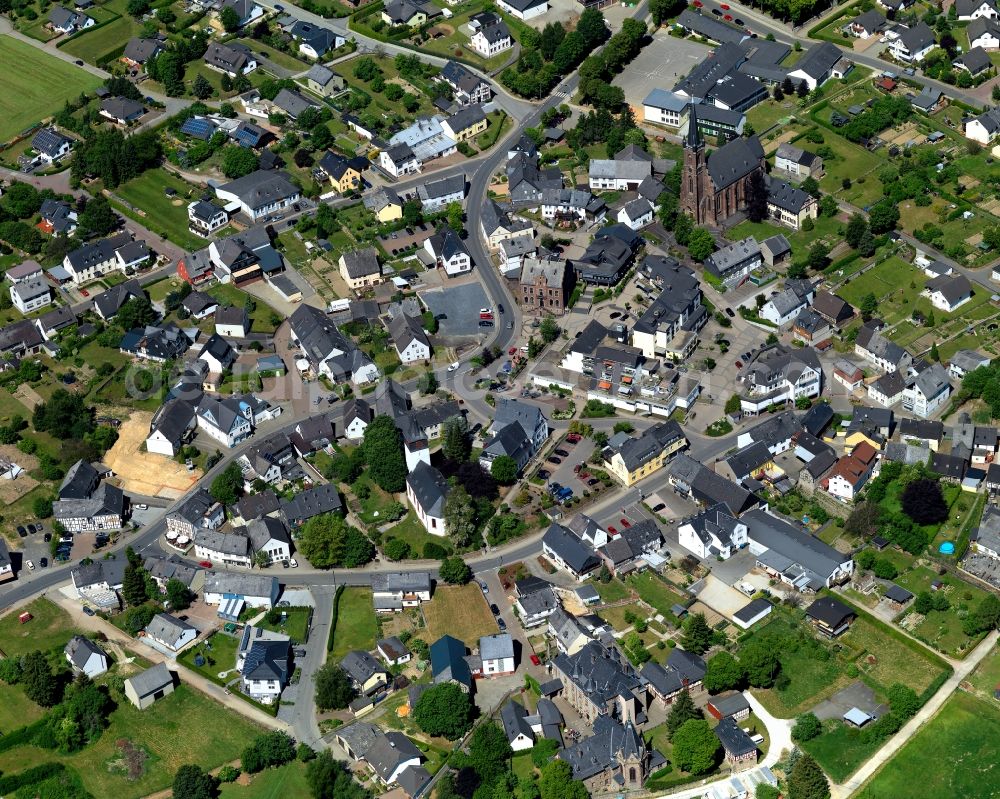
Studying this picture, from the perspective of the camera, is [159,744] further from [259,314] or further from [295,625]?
[259,314]

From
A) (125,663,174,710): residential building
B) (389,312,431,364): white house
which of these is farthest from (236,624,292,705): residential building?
(389,312,431,364): white house

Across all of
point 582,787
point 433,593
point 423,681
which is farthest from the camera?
point 433,593

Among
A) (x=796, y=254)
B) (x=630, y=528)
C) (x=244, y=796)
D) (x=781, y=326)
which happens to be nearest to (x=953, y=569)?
(x=630, y=528)

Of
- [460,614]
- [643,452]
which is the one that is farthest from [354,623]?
[643,452]

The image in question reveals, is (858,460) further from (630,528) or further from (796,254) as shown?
(796,254)

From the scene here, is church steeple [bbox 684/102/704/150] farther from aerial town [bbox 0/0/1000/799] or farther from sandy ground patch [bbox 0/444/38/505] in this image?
sandy ground patch [bbox 0/444/38/505]

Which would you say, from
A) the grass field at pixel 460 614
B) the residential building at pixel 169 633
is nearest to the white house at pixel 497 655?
the grass field at pixel 460 614
